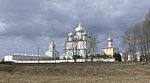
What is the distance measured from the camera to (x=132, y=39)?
177ft

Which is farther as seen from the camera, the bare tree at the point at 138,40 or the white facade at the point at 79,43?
the white facade at the point at 79,43

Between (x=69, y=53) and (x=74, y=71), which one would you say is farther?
(x=69, y=53)

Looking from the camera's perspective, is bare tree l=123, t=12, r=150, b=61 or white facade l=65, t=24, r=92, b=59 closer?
bare tree l=123, t=12, r=150, b=61

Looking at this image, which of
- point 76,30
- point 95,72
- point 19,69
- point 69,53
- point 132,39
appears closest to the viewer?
point 95,72

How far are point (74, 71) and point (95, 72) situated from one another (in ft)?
9.58

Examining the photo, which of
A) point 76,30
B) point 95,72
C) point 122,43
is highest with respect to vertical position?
point 76,30

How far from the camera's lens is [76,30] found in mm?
90500

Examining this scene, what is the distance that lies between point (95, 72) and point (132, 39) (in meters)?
31.4

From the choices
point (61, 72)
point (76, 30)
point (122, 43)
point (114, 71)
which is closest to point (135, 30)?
point (122, 43)

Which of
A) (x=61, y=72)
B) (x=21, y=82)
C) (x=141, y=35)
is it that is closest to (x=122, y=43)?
(x=141, y=35)

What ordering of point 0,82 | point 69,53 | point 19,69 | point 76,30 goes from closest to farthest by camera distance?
1. point 0,82
2. point 19,69
3. point 69,53
4. point 76,30

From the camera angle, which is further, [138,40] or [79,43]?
[79,43]

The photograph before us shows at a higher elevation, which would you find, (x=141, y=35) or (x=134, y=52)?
(x=141, y=35)

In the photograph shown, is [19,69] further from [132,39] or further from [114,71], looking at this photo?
[132,39]
